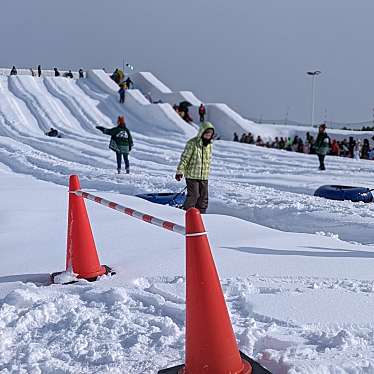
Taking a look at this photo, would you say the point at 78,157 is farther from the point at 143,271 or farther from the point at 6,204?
the point at 143,271

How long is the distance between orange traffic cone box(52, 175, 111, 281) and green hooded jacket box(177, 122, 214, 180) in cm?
320

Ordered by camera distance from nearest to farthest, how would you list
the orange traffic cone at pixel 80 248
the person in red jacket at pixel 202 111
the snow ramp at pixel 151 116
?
1. the orange traffic cone at pixel 80 248
2. the snow ramp at pixel 151 116
3. the person in red jacket at pixel 202 111

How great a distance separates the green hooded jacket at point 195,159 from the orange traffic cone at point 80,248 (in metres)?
3.20


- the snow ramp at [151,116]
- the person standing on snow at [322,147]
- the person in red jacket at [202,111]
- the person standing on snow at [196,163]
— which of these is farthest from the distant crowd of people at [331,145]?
the person standing on snow at [196,163]

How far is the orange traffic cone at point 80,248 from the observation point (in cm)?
504

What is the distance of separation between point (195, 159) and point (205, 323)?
5370 millimetres

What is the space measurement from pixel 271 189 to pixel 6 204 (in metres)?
5.26

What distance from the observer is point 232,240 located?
6.26 meters

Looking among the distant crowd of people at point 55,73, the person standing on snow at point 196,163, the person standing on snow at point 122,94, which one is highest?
the distant crowd of people at point 55,73

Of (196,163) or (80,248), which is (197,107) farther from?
(80,248)

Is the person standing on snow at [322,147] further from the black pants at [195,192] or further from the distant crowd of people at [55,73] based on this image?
the distant crowd of people at [55,73]

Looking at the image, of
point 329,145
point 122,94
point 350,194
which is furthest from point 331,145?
point 122,94

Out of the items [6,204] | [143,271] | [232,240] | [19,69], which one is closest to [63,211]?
[6,204]

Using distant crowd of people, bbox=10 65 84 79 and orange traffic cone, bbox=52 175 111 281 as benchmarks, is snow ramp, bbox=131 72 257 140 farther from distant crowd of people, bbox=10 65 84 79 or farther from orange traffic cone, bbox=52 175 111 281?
orange traffic cone, bbox=52 175 111 281
